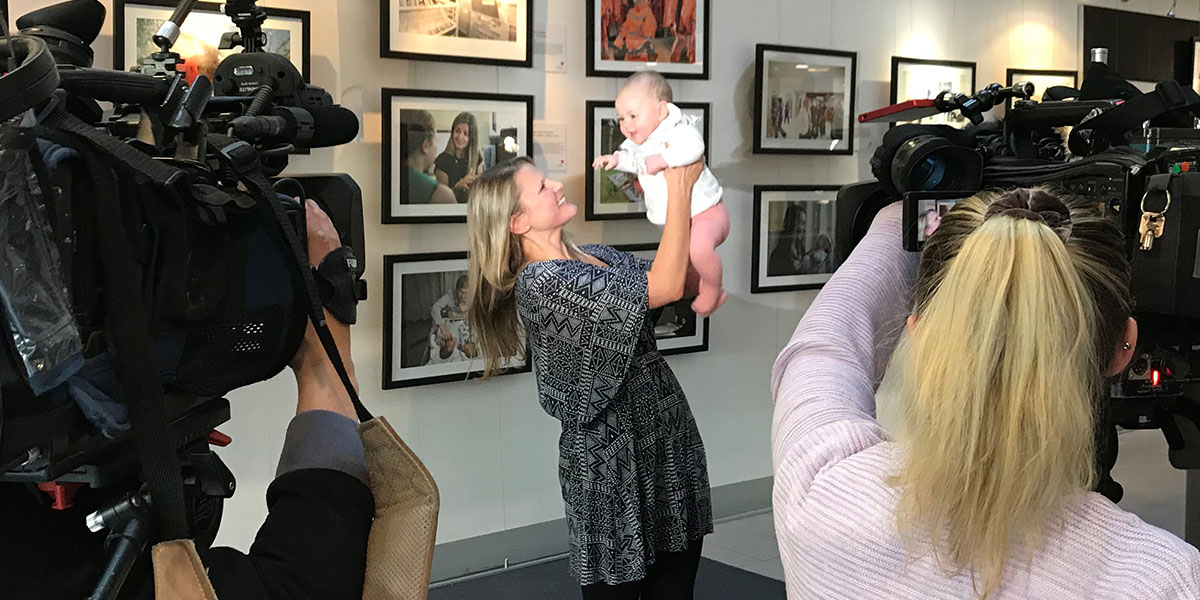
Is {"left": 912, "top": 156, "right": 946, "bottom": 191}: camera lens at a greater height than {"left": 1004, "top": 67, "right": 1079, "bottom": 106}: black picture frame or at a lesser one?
lesser

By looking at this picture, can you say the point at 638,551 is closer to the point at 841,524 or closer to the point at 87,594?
the point at 841,524

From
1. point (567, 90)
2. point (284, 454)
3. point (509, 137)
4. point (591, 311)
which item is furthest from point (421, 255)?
point (284, 454)

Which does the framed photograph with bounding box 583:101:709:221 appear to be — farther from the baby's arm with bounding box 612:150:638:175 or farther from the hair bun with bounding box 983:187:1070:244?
the hair bun with bounding box 983:187:1070:244

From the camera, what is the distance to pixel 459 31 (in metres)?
3.85

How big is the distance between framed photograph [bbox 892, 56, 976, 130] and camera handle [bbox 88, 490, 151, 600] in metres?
4.82

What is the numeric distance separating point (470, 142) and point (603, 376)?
1492 millimetres

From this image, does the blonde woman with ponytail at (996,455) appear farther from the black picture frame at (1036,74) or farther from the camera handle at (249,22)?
the black picture frame at (1036,74)

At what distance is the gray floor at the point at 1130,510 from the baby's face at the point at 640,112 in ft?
6.52

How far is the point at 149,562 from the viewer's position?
3.01 ft

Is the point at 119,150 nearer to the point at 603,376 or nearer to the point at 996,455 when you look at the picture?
the point at 996,455

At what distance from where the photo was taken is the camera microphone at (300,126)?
Result: 1.26 meters

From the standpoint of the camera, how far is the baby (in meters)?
3.08

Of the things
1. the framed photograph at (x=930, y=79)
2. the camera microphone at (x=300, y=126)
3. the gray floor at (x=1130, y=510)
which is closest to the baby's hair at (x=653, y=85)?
the camera microphone at (x=300, y=126)

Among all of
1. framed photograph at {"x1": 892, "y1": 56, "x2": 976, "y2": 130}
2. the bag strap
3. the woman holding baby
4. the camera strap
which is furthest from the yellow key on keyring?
framed photograph at {"x1": 892, "y1": 56, "x2": 976, "y2": 130}
